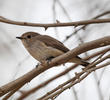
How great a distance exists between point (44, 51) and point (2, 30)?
205 cm

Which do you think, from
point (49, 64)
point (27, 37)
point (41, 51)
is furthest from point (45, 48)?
point (49, 64)

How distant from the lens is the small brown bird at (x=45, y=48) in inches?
159

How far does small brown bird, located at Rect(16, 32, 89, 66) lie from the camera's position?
159 inches

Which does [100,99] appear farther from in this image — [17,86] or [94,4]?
[94,4]

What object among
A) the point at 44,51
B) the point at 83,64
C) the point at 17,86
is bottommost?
the point at 17,86

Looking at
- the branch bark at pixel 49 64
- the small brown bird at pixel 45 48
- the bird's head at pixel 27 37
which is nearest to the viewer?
the branch bark at pixel 49 64

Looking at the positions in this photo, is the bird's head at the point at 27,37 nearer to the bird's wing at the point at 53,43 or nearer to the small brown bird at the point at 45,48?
the small brown bird at the point at 45,48

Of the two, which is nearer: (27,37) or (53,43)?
(53,43)

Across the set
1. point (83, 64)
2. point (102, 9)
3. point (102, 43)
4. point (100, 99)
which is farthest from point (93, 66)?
point (102, 9)

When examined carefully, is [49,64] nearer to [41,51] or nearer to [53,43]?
[41,51]

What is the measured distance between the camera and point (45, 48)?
13.9 ft

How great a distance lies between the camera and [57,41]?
4.25m

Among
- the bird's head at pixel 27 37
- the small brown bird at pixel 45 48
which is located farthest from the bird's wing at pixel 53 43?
the bird's head at pixel 27 37

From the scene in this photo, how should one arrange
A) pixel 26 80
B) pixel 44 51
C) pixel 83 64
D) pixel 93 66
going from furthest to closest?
pixel 44 51
pixel 83 64
pixel 93 66
pixel 26 80
